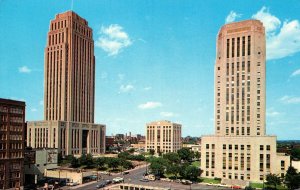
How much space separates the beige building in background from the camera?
130375mm

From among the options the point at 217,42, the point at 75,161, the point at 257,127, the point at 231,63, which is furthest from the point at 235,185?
the point at 75,161

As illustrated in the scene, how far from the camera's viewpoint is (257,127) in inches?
5408

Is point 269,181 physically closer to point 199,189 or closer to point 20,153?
point 199,189

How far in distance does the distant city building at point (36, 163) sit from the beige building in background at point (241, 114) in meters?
66.0

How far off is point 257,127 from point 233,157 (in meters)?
16.6

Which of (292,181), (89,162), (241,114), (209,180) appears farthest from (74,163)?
(292,181)

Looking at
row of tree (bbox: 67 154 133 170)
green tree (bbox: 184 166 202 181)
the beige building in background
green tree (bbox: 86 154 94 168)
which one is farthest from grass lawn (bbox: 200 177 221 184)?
green tree (bbox: 86 154 94 168)

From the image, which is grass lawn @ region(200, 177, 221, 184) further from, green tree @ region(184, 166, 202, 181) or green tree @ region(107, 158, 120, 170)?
green tree @ region(107, 158, 120, 170)

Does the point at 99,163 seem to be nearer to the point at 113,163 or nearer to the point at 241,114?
the point at 113,163

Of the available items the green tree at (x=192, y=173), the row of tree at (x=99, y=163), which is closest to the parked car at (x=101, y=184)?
the green tree at (x=192, y=173)

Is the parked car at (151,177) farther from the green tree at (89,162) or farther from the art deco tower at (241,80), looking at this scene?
the green tree at (89,162)

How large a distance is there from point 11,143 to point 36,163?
24.8 m

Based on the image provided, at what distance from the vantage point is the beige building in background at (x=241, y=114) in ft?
428

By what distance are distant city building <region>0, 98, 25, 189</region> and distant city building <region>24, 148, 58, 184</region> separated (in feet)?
52.7
